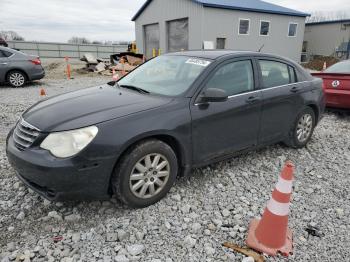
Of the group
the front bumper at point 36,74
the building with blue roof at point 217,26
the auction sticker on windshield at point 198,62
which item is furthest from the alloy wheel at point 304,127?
the building with blue roof at point 217,26

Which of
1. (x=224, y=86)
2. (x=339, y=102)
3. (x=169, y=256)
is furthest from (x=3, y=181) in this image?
(x=339, y=102)

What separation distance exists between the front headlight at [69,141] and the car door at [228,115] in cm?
114

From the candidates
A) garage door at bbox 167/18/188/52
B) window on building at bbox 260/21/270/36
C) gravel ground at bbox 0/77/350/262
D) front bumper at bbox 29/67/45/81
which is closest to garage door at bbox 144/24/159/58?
garage door at bbox 167/18/188/52

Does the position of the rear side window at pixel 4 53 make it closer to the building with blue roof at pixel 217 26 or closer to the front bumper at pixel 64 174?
the front bumper at pixel 64 174

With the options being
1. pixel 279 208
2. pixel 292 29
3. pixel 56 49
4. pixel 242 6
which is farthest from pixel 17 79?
pixel 292 29

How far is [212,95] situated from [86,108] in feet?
4.33

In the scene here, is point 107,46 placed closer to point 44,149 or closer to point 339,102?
point 339,102

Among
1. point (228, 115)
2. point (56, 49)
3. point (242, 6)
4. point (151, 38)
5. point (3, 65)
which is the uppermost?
point (242, 6)

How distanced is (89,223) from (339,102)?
19.5 feet

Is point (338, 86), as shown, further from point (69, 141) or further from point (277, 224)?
point (69, 141)

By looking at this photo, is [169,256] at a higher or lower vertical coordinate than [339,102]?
lower

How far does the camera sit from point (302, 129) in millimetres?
4754

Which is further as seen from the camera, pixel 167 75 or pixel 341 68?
pixel 341 68

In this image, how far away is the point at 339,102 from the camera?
651 centimetres
